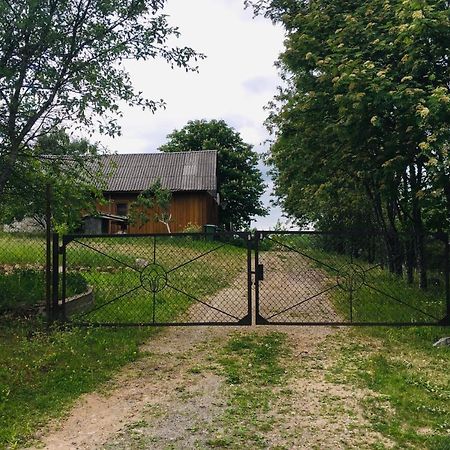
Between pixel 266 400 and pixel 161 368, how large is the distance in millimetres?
1502

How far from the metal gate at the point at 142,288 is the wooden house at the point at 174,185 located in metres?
14.5

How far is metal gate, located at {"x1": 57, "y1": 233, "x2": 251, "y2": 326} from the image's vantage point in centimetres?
673

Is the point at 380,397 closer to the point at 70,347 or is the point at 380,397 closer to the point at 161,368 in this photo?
the point at 161,368

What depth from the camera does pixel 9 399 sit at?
4309mm

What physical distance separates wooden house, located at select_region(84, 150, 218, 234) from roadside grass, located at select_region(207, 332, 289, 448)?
2022cm

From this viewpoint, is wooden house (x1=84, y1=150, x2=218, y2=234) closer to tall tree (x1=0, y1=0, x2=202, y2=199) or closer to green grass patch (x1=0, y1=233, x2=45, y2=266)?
green grass patch (x1=0, y1=233, x2=45, y2=266)

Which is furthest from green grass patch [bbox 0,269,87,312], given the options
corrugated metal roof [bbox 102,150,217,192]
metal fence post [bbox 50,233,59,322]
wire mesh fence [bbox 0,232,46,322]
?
corrugated metal roof [bbox 102,150,217,192]

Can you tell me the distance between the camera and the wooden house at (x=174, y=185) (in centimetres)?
2722

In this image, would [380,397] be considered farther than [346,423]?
Yes

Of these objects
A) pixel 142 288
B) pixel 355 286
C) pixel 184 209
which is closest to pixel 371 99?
pixel 355 286

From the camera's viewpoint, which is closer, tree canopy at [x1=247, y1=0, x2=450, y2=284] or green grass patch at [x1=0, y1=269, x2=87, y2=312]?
tree canopy at [x1=247, y1=0, x2=450, y2=284]

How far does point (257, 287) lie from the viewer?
641cm

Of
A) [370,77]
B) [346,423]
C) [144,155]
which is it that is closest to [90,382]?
[346,423]

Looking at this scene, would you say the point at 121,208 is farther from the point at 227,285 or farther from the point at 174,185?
the point at 227,285
